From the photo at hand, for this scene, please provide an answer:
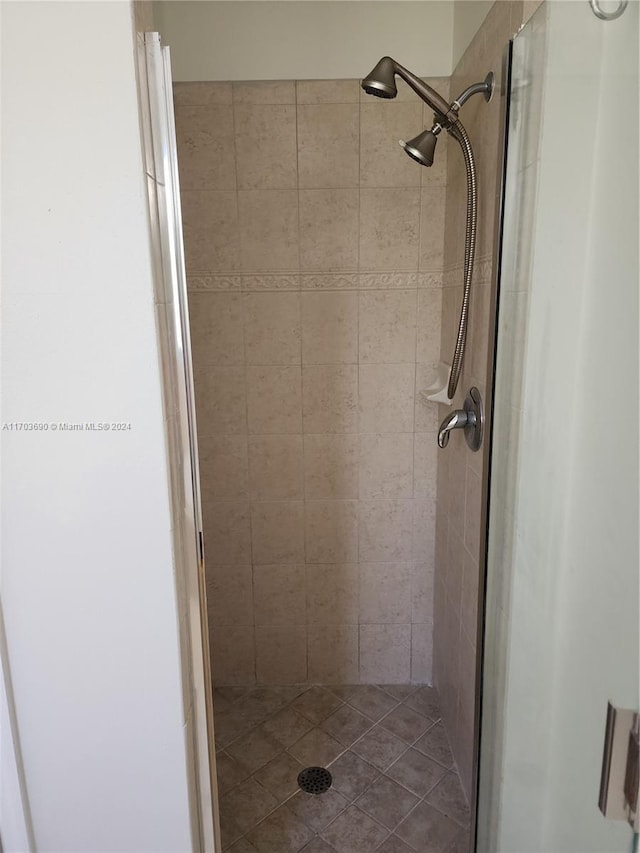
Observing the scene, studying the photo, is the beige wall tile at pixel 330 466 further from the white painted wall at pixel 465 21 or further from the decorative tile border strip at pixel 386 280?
the white painted wall at pixel 465 21

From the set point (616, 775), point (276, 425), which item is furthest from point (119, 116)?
point (276, 425)

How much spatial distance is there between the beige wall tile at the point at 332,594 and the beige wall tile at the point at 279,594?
0.11ft

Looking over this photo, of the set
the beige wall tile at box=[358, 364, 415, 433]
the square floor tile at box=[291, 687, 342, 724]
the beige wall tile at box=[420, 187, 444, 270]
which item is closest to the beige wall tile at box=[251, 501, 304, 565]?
the beige wall tile at box=[358, 364, 415, 433]

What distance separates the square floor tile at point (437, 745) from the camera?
1.77 metres

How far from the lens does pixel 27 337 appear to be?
31.6 inches

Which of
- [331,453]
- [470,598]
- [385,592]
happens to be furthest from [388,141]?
[385,592]

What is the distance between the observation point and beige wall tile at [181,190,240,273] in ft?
5.77

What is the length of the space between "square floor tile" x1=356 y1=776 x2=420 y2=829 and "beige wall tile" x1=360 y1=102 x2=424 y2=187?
73.0 inches

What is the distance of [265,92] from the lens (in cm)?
170

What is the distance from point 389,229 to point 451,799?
175cm

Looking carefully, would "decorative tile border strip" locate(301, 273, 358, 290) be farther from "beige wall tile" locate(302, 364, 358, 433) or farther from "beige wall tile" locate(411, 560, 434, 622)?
"beige wall tile" locate(411, 560, 434, 622)

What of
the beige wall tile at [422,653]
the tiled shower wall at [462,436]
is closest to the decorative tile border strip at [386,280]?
the tiled shower wall at [462,436]

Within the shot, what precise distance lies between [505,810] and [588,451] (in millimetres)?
855

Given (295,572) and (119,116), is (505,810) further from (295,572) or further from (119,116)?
(119,116)
